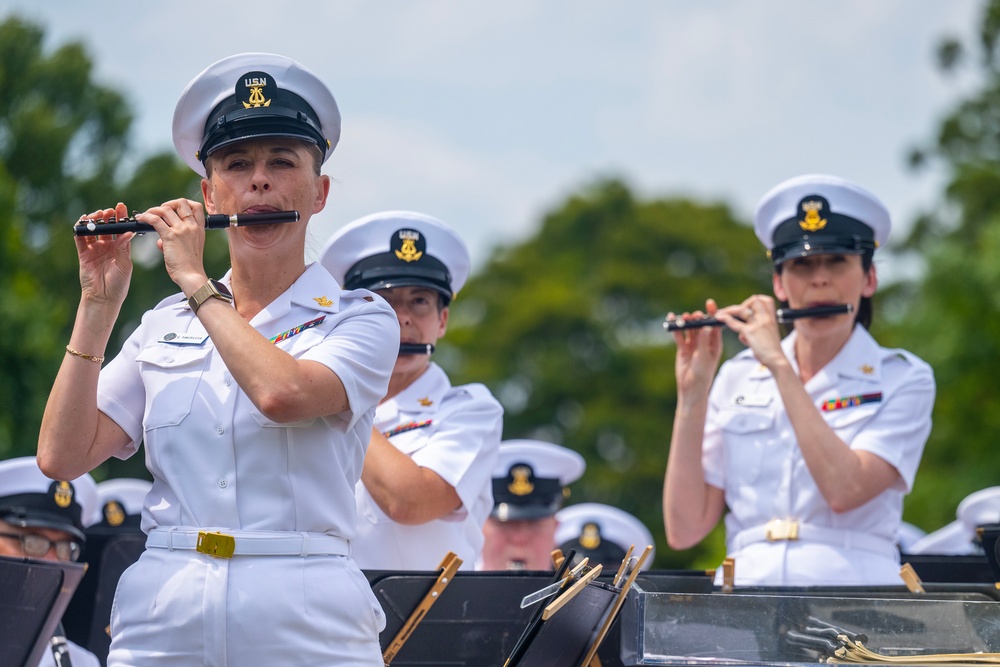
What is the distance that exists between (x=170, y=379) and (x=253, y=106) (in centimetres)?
72

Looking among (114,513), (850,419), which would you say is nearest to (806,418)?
(850,419)

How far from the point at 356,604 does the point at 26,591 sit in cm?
148

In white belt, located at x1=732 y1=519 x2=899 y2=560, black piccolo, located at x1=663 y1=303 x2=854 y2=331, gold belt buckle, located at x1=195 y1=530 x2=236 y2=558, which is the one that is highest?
black piccolo, located at x1=663 y1=303 x2=854 y2=331

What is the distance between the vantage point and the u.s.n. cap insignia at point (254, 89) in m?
3.64

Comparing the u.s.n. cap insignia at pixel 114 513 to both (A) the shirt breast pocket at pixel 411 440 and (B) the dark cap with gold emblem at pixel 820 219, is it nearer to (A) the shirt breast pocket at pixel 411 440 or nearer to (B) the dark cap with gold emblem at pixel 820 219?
(A) the shirt breast pocket at pixel 411 440

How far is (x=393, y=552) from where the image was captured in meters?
5.00

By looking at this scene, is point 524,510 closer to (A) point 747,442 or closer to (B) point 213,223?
(A) point 747,442

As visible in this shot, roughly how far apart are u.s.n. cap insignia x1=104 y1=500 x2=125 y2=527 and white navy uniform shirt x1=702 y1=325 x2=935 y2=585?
12.1 feet

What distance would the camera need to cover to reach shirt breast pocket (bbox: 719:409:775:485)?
17.8 feet

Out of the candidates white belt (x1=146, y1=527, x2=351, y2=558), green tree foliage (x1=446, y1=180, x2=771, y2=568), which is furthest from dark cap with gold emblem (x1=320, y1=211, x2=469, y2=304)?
green tree foliage (x1=446, y1=180, x2=771, y2=568)

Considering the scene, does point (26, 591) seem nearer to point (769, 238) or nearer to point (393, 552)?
point (393, 552)

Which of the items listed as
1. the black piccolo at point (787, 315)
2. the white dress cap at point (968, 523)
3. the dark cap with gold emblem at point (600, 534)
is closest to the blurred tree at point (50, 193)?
the dark cap with gold emblem at point (600, 534)

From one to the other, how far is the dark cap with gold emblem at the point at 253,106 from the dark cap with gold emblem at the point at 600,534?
513 cm

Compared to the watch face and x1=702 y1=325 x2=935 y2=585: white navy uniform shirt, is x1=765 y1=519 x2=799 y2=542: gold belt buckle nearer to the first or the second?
x1=702 y1=325 x2=935 y2=585: white navy uniform shirt
